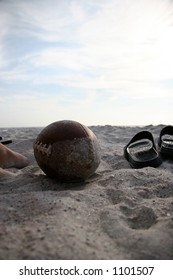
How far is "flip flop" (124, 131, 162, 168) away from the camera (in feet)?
12.1

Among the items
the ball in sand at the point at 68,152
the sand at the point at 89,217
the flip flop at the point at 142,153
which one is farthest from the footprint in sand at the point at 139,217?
the flip flop at the point at 142,153

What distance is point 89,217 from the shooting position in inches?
81.9

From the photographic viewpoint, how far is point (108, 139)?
266 inches

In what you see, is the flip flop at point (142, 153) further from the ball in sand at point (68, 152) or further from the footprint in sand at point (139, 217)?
the footprint in sand at point (139, 217)

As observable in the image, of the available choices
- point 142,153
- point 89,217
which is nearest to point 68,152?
point 89,217

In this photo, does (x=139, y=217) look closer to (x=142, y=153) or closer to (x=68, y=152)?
(x=68, y=152)

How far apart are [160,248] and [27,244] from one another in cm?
73

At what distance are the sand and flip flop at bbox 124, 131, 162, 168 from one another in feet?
1.48

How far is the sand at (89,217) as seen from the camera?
1.66 metres

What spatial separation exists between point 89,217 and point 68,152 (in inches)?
36.5

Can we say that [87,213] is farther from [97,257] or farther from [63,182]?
[63,182]

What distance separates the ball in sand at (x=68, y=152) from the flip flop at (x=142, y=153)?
81 cm

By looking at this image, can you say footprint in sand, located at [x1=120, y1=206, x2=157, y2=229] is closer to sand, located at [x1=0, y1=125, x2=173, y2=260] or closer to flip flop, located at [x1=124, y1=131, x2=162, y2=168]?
sand, located at [x1=0, y1=125, x2=173, y2=260]
